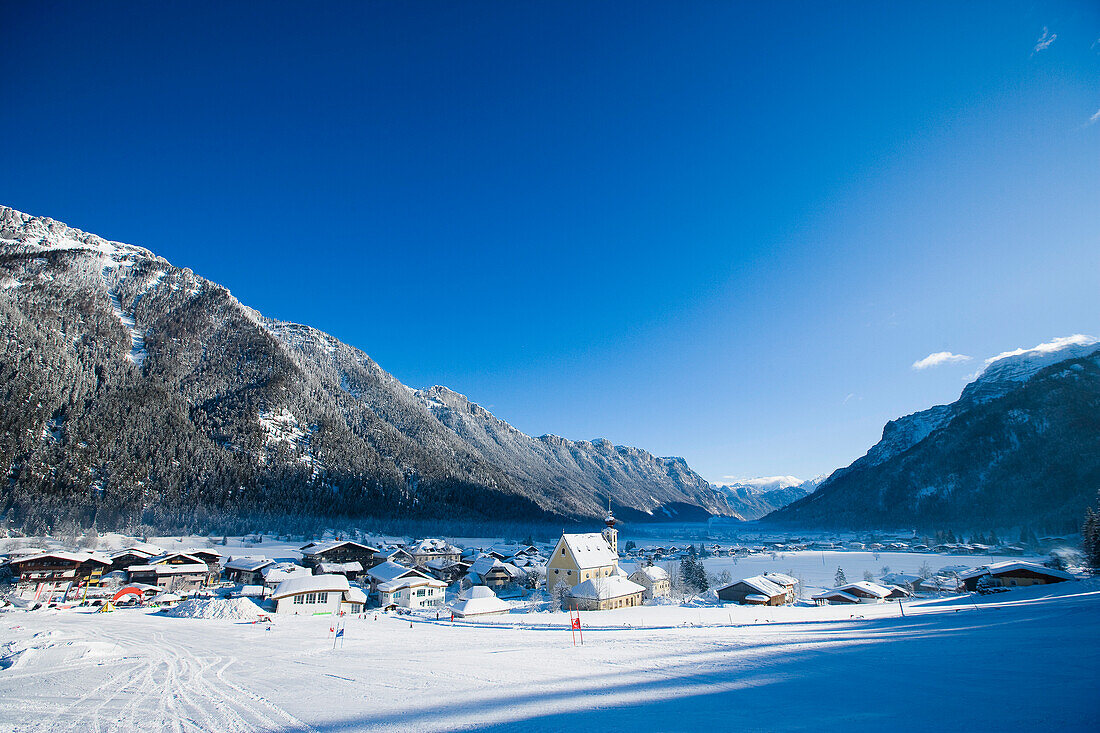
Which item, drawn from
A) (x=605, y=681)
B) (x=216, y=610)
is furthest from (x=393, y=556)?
(x=605, y=681)

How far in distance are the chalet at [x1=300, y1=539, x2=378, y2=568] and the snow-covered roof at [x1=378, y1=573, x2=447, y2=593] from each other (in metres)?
19.1

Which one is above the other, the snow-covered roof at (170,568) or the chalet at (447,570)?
the snow-covered roof at (170,568)

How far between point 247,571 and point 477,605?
38.5 m

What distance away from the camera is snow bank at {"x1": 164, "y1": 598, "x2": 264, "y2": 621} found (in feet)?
121

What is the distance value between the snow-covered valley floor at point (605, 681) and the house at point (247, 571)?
39556mm

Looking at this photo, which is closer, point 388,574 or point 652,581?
point 388,574

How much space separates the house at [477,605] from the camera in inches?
1591

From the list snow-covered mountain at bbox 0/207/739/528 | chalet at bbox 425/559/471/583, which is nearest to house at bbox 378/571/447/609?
chalet at bbox 425/559/471/583

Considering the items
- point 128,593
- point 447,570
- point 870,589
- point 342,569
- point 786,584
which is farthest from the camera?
point 447,570

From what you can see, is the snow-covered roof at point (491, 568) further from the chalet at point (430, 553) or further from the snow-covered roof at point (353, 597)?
the snow-covered roof at point (353, 597)

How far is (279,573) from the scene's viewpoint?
181 feet

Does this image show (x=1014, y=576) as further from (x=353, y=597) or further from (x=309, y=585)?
(x=309, y=585)

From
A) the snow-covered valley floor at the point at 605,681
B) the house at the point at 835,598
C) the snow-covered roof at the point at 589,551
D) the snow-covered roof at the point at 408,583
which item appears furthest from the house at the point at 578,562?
the snow-covered valley floor at the point at 605,681

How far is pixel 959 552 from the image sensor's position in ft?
323
